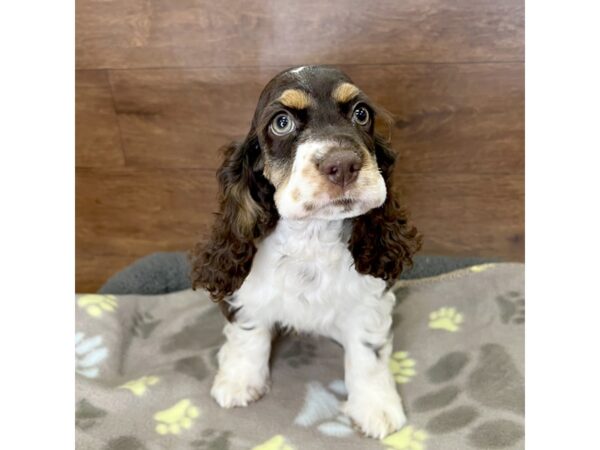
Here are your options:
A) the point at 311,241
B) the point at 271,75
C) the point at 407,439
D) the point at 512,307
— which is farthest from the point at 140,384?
the point at 512,307

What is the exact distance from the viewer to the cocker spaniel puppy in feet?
5.92

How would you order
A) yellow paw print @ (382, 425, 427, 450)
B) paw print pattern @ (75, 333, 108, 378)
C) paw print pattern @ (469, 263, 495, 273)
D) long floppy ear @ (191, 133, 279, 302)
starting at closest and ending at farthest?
1. long floppy ear @ (191, 133, 279, 302)
2. yellow paw print @ (382, 425, 427, 450)
3. paw print pattern @ (75, 333, 108, 378)
4. paw print pattern @ (469, 263, 495, 273)

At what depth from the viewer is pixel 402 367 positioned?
2.57m

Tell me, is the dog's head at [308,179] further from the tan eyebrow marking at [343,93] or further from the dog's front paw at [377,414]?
the dog's front paw at [377,414]

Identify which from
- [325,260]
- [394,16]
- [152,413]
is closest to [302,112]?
[325,260]

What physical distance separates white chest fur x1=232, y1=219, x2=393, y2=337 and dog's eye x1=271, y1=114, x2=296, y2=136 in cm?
32

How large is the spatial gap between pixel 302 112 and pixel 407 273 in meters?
1.36

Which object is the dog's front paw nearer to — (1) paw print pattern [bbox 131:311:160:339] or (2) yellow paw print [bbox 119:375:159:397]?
(2) yellow paw print [bbox 119:375:159:397]

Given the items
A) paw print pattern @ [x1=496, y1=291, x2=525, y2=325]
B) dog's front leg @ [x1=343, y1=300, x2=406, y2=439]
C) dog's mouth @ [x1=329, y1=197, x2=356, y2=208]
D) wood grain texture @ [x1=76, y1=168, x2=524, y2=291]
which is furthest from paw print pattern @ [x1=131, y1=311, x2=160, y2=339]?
paw print pattern @ [x1=496, y1=291, x2=525, y2=325]

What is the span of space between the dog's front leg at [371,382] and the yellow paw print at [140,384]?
779 millimetres

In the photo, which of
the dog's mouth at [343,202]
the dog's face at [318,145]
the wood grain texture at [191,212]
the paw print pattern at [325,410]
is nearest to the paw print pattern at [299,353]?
the paw print pattern at [325,410]

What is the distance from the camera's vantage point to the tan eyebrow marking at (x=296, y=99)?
192 cm

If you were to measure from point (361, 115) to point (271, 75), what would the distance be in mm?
982

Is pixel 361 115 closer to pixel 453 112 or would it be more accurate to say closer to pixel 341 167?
pixel 341 167
